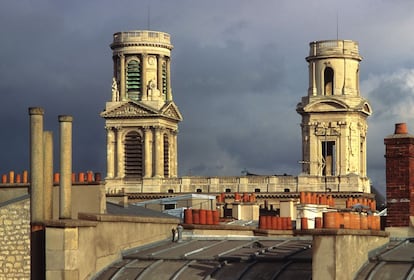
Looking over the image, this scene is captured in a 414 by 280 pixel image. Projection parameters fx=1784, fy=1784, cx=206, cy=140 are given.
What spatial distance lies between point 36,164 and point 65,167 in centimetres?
108

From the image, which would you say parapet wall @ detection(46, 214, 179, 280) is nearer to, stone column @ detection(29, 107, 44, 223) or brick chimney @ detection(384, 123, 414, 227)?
stone column @ detection(29, 107, 44, 223)

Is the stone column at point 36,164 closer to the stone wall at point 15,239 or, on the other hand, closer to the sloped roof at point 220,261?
the sloped roof at point 220,261

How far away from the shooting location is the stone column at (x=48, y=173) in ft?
157

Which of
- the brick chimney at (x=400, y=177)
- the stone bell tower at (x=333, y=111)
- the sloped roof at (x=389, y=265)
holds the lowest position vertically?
the sloped roof at (x=389, y=265)

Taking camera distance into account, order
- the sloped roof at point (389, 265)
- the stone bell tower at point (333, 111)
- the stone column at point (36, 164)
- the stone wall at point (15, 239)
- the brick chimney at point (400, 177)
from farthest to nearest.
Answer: the stone bell tower at point (333, 111) → the stone wall at point (15, 239) → the stone column at point (36, 164) → the brick chimney at point (400, 177) → the sloped roof at point (389, 265)

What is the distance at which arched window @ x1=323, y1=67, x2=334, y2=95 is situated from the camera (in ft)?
644

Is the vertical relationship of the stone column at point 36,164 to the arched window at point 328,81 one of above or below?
below

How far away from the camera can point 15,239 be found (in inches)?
2343

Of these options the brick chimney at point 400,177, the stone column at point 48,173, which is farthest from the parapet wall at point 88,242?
the brick chimney at point 400,177

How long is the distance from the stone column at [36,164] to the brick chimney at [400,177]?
9363mm

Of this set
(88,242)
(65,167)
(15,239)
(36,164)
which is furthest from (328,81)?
(88,242)

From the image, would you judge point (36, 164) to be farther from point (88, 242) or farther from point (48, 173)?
point (88, 242)

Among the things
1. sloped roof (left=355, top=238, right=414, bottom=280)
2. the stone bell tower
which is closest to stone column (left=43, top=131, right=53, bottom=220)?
sloped roof (left=355, top=238, right=414, bottom=280)

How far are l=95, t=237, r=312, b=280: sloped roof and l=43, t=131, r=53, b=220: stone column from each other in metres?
2.34
